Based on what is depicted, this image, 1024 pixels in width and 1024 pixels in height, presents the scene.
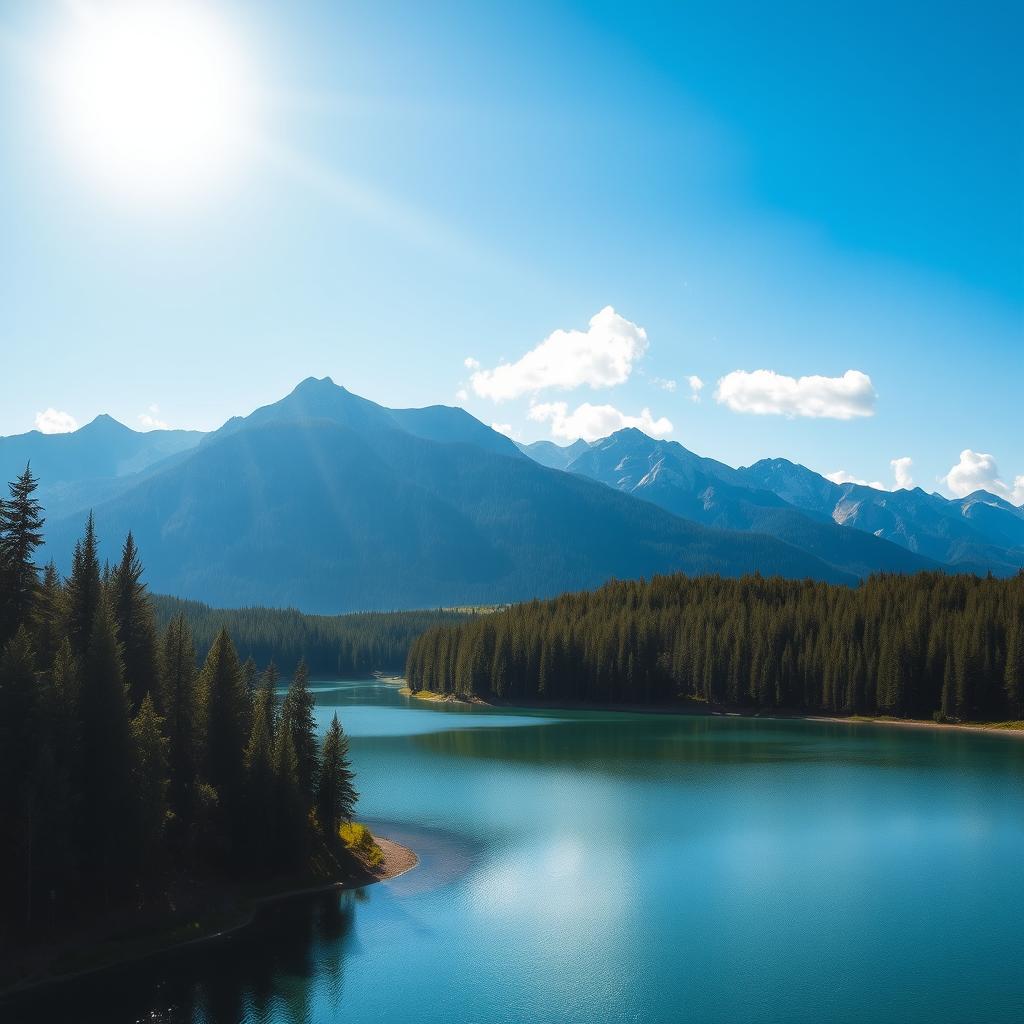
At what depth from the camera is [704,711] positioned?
143 m

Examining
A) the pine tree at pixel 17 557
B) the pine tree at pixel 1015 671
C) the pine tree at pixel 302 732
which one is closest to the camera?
the pine tree at pixel 17 557

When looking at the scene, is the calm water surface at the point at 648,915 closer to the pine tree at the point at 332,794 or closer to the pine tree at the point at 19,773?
the pine tree at the point at 19,773

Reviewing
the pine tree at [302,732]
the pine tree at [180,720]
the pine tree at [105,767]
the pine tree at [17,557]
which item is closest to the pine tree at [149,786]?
the pine tree at [105,767]

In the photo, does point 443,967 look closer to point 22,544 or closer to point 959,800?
point 22,544

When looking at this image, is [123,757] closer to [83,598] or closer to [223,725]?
[223,725]

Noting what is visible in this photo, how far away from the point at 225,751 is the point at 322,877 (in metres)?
8.10

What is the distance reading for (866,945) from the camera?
3778 cm

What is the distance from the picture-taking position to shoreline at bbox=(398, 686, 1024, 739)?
371 ft

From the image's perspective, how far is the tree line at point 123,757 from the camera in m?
36.4

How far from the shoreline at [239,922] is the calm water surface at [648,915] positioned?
770mm

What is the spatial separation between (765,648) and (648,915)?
331ft

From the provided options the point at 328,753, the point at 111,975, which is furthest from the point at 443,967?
the point at 328,753

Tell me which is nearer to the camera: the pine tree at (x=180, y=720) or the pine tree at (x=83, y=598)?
the pine tree at (x=180, y=720)

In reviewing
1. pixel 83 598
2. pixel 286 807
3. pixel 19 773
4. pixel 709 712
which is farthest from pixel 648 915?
pixel 709 712
